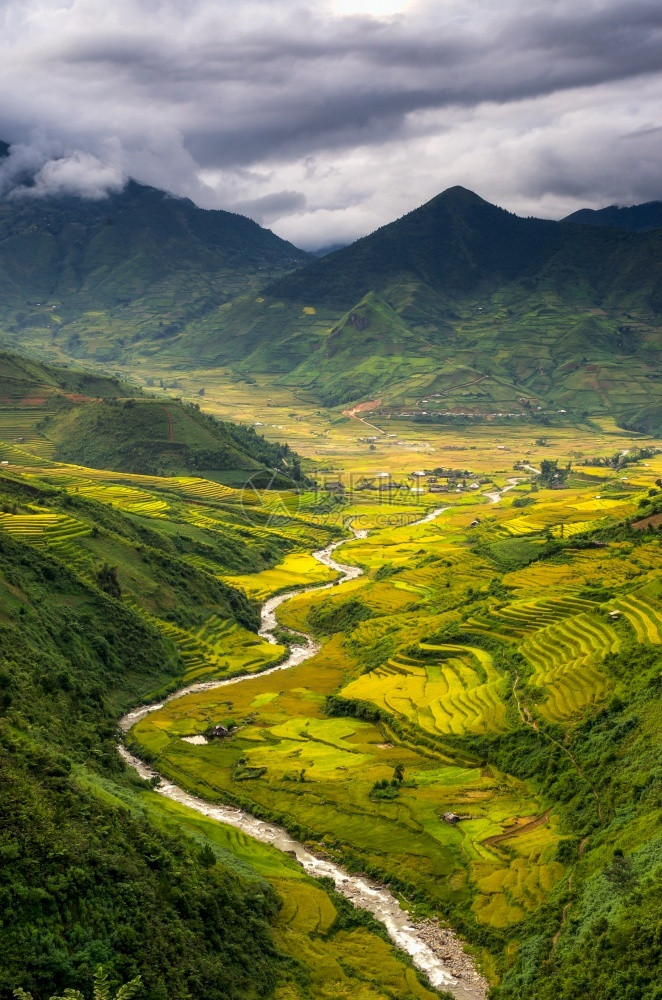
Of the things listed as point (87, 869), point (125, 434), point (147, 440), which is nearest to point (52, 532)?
point (87, 869)

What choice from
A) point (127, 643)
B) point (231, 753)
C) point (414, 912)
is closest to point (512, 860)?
point (414, 912)

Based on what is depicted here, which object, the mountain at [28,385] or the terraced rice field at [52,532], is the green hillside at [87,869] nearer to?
the terraced rice field at [52,532]

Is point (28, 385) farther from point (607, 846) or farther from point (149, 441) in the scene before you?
point (607, 846)

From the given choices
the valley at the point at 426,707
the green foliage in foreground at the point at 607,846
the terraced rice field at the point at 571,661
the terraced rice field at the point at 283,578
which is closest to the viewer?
the green foliage in foreground at the point at 607,846

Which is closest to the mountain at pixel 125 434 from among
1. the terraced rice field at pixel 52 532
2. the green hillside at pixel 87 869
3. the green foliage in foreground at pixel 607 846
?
the terraced rice field at pixel 52 532

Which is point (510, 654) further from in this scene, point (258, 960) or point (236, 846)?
point (258, 960)

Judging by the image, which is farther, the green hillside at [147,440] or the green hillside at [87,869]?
the green hillside at [147,440]

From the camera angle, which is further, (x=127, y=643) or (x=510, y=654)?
(x=127, y=643)

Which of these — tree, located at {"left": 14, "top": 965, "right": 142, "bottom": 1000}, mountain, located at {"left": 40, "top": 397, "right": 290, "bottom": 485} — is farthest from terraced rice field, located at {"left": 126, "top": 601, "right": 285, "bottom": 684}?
mountain, located at {"left": 40, "top": 397, "right": 290, "bottom": 485}
